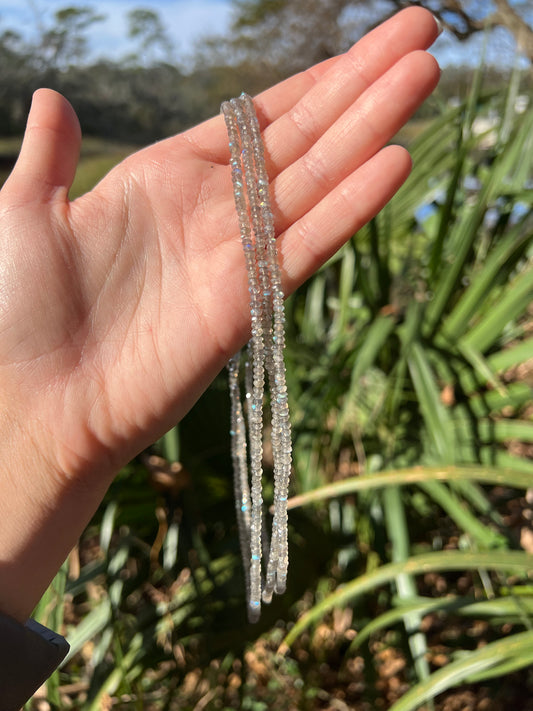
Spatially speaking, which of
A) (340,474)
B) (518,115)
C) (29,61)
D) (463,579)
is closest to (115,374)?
(340,474)

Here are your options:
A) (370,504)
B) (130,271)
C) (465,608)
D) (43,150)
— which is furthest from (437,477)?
(43,150)

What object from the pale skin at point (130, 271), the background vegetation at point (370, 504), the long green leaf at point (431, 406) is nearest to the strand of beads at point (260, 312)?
the pale skin at point (130, 271)

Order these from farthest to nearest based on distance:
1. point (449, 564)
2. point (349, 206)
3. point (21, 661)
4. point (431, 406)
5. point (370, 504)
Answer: point (370, 504)
point (431, 406)
point (449, 564)
point (349, 206)
point (21, 661)

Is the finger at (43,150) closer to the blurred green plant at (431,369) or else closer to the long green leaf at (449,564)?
the blurred green plant at (431,369)

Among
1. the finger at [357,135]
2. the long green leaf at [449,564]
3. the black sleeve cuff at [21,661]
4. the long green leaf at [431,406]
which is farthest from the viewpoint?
the long green leaf at [431,406]

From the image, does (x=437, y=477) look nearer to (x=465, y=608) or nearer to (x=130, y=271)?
(x=465, y=608)

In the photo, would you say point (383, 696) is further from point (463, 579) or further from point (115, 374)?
point (115, 374)
